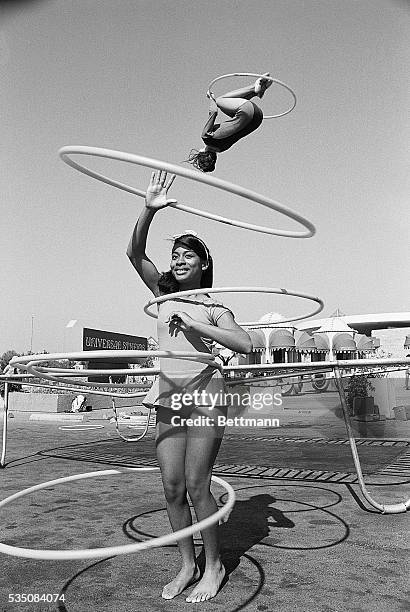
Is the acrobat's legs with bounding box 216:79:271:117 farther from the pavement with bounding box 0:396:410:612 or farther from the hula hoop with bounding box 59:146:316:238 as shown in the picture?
the pavement with bounding box 0:396:410:612

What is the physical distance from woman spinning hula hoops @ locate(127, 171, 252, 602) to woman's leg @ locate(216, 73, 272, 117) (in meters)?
1.13

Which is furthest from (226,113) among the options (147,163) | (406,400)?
(406,400)

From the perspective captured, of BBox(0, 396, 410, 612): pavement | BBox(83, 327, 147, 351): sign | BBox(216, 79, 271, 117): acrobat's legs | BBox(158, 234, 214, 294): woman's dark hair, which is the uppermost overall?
BBox(83, 327, 147, 351): sign

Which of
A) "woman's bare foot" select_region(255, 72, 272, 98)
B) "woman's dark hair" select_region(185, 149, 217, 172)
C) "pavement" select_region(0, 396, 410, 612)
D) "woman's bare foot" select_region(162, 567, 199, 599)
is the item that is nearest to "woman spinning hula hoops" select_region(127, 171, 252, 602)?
"woman's bare foot" select_region(162, 567, 199, 599)

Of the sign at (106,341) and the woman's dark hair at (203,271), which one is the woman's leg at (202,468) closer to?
the woman's dark hair at (203,271)

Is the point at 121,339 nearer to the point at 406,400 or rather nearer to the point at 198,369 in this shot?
the point at 406,400

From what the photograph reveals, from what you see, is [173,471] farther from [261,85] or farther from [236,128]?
[261,85]

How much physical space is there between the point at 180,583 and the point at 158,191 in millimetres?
2140

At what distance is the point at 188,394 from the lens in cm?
308

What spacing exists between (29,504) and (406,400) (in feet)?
26.6

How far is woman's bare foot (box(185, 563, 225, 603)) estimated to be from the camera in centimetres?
301

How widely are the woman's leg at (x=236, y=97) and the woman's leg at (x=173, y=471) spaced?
215 centimetres

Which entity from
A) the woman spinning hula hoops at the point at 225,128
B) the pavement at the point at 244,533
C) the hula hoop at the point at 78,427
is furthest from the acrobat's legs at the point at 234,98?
the hula hoop at the point at 78,427

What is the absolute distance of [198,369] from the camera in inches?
122
